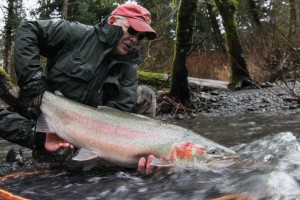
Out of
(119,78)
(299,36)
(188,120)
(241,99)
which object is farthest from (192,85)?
(119,78)

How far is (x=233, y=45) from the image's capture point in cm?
1040

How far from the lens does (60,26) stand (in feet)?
11.6

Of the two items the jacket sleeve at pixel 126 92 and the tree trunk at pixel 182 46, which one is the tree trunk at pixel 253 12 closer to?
the tree trunk at pixel 182 46

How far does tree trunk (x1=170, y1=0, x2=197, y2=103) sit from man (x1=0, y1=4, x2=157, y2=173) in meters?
4.56

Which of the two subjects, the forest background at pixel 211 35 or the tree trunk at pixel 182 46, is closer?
the tree trunk at pixel 182 46

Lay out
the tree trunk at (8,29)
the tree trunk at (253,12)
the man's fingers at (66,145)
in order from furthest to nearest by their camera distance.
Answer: the tree trunk at (253,12)
the tree trunk at (8,29)
the man's fingers at (66,145)

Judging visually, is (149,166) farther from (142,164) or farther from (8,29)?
(8,29)

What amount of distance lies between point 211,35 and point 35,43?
20546 millimetres

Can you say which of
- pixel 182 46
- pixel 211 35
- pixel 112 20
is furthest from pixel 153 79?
pixel 211 35

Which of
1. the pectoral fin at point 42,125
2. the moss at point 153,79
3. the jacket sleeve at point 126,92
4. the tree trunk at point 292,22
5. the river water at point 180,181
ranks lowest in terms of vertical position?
the river water at point 180,181

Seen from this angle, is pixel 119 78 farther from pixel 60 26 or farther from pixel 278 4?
pixel 278 4

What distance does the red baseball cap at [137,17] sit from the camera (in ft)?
11.5

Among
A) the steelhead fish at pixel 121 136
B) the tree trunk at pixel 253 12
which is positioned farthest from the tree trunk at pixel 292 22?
the steelhead fish at pixel 121 136

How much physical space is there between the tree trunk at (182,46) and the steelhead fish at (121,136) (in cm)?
535
